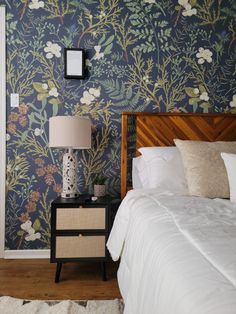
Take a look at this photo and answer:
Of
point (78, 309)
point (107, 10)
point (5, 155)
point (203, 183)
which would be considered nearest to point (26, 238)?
point (5, 155)

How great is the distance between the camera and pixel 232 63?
2.79m

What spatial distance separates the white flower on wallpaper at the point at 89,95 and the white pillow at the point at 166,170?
743 millimetres

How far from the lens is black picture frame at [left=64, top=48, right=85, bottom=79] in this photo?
→ 2631mm

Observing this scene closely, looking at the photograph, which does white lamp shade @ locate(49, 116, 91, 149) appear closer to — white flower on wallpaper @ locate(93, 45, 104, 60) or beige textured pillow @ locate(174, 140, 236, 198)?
white flower on wallpaper @ locate(93, 45, 104, 60)

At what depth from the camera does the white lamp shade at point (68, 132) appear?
2.31 m

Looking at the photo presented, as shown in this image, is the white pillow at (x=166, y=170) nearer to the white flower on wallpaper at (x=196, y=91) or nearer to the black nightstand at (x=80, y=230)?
the black nightstand at (x=80, y=230)

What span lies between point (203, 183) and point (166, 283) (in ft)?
3.83

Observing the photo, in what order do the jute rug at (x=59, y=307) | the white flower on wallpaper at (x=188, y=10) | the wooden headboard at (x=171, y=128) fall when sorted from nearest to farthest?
the jute rug at (x=59, y=307) < the wooden headboard at (x=171, y=128) < the white flower on wallpaper at (x=188, y=10)

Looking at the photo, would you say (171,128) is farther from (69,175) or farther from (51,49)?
(51,49)

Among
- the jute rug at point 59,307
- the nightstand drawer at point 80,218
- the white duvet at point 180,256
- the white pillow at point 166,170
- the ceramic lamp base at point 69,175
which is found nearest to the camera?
the white duvet at point 180,256

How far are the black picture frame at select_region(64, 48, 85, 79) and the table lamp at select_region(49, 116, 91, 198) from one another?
493mm

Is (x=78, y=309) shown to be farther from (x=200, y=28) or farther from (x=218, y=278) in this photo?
(x=200, y=28)

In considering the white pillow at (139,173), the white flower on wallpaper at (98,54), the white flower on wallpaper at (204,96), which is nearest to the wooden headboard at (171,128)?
the white pillow at (139,173)

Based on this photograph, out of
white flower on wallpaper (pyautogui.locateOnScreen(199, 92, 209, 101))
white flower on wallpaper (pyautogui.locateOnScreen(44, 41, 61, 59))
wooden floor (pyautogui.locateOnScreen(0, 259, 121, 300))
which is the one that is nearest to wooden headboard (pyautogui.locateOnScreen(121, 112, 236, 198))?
white flower on wallpaper (pyautogui.locateOnScreen(199, 92, 209, 101))
